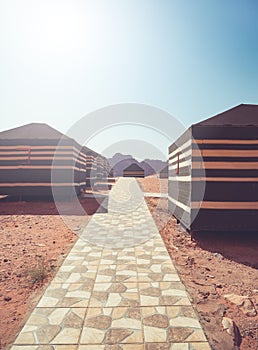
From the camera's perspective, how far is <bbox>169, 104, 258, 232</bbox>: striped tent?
6.31 m

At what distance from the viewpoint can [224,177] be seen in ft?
20.9

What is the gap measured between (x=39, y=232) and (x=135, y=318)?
5.12 metres

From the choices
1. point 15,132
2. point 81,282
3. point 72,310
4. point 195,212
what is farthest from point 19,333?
point 15,132

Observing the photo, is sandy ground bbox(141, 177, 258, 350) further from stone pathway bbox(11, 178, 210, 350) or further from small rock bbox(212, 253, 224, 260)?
stone pathway bbox(11, 178, 210, 350)

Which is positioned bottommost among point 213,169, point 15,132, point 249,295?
point 249,295

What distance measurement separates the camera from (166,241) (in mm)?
6430

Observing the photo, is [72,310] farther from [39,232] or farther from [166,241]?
[39,232]

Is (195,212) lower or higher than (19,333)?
higher

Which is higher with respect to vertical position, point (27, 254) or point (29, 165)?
point (29, 165)

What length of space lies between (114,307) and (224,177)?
4563mm

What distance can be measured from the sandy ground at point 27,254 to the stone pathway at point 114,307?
0.64ft

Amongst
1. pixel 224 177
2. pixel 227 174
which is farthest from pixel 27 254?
pixel 227 174

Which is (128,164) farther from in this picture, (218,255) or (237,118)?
(218,255)

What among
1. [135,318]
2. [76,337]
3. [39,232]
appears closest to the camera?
[76,337]
